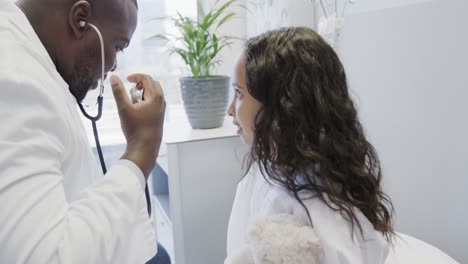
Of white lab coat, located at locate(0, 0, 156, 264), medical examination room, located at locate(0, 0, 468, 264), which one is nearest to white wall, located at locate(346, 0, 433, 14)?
medical examination room, located at locate(0, 0, 468, 264)

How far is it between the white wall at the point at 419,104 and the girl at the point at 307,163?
22 cm

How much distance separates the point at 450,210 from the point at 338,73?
486 millimetres

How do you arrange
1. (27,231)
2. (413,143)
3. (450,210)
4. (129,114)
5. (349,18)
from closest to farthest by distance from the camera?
(27,231) → (129,114) → (450,210) → (413,143) → (349,18)

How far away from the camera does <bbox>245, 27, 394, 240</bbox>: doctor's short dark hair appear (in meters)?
0.81

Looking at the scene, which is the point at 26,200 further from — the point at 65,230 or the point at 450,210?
the point at 450,210

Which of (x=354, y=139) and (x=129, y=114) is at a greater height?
(x=129, y=114)

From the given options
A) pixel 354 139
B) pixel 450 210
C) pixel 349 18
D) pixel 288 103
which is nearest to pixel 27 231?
pixel 288 103

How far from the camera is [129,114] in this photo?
2.03 ft

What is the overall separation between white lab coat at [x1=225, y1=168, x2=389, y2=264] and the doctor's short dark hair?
0.02m

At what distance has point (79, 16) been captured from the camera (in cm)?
63

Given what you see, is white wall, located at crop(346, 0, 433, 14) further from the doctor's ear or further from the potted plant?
the doctor's ear

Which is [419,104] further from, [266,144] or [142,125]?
[142,125]

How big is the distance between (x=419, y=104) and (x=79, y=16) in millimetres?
895

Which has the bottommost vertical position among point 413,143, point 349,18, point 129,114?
point 413,143
